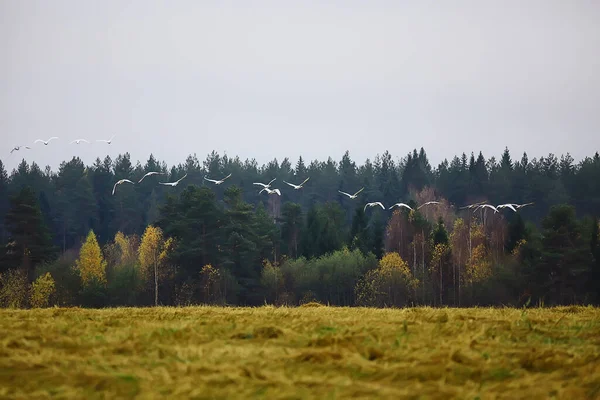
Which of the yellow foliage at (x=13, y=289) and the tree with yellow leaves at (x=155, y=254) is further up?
the tree with yellow leaves at (x=155, y=254)

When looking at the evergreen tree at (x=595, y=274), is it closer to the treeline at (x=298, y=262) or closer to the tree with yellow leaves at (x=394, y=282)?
the treeline at (x=298, y=262)

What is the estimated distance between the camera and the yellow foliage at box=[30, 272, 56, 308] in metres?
81.6

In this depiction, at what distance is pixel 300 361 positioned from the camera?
23.9 ft

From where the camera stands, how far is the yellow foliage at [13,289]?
82188mm

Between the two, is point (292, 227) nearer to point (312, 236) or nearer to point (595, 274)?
point (312, 236)

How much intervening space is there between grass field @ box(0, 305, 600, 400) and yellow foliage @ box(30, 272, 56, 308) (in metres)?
75.5

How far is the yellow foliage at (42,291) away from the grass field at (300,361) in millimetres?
75489

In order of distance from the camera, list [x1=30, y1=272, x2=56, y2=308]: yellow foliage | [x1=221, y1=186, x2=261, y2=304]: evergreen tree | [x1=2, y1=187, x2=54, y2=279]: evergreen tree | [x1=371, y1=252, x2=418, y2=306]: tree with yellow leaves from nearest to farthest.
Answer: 1. [x1=30, y1=272, x2=56, y2=308]: yellow foliage
2. [x1=2, y1=187, x2=54, y2=279]: evergreen tree
3. [x1=371, y1=252, x2=418, y2=306]: tree with yellow leaves
4. [x1=221, y1=186, x2=261, y2=304]: evergreen tree

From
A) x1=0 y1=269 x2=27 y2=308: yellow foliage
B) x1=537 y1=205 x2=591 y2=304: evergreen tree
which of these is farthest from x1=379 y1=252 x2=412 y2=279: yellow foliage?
x1=0 y1=269 x2=27 y2=308: yellow foliage

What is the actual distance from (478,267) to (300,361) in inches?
3345

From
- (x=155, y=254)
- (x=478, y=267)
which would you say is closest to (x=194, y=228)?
(x=155, y=254)

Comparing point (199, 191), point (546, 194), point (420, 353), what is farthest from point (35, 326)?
point (546, 194)

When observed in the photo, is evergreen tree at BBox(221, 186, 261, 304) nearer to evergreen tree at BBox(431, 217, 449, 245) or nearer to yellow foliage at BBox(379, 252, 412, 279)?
yellow foliage at BBox(379, 252, 412, 279)

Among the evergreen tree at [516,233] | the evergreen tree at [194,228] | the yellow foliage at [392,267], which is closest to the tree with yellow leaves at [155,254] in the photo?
the evergreen tree at [194,228]
